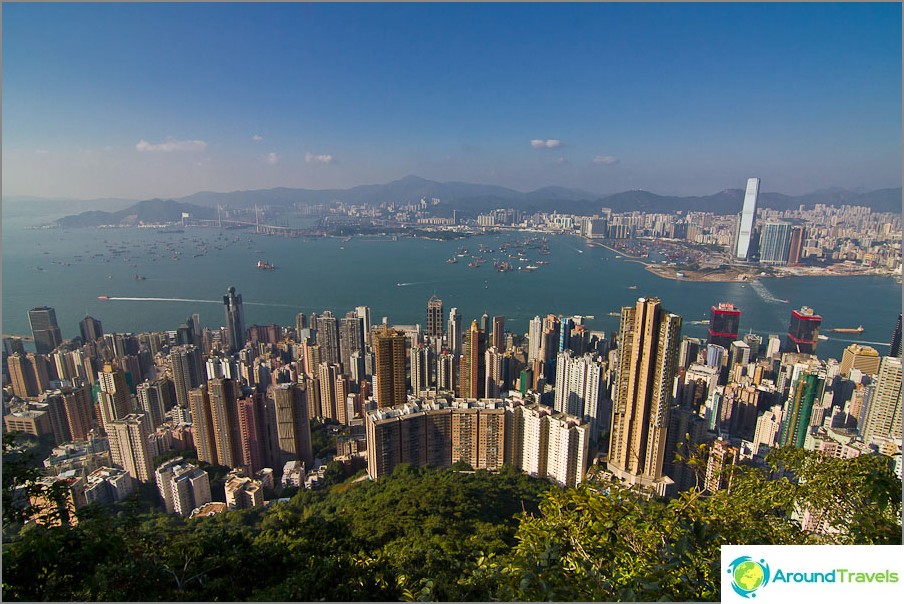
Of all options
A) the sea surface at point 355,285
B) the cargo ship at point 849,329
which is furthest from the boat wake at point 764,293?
the cargo ship at point 849,329

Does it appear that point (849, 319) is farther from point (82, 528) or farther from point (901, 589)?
point (82, 528)

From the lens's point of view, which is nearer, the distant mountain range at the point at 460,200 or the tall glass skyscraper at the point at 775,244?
the distant mountain range at the point at 460,200

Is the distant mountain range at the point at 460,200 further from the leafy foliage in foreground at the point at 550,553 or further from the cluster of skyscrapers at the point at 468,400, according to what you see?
the leafy foliage in foreground at the point at 550,553

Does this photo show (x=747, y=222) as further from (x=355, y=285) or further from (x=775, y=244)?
(x=355, y=285)

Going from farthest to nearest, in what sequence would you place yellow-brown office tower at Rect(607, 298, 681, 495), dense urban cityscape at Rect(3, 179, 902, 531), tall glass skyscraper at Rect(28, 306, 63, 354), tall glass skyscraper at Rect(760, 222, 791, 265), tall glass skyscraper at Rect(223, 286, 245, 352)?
tall glass skyscraper at Rect(223, 286, 245, 352), tall glass skyscraper at Rect(760, 222, 791, 265), tall glass skyscraper at Rect(28, 306, 63, 354), dense urban cityscape at Rect(3, 179, 902, 531), yellow-brown office tower at Rect(607, 298, 681, 495)

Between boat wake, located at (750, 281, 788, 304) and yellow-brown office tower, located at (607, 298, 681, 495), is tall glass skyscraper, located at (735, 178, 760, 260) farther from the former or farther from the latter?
yellow-brown office tower, located at (607, 298, 681, 495)

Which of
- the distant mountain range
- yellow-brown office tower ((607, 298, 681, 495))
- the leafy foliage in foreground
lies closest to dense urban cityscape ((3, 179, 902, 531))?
yellow-brown office tower ((607, 298, 681, 495))
